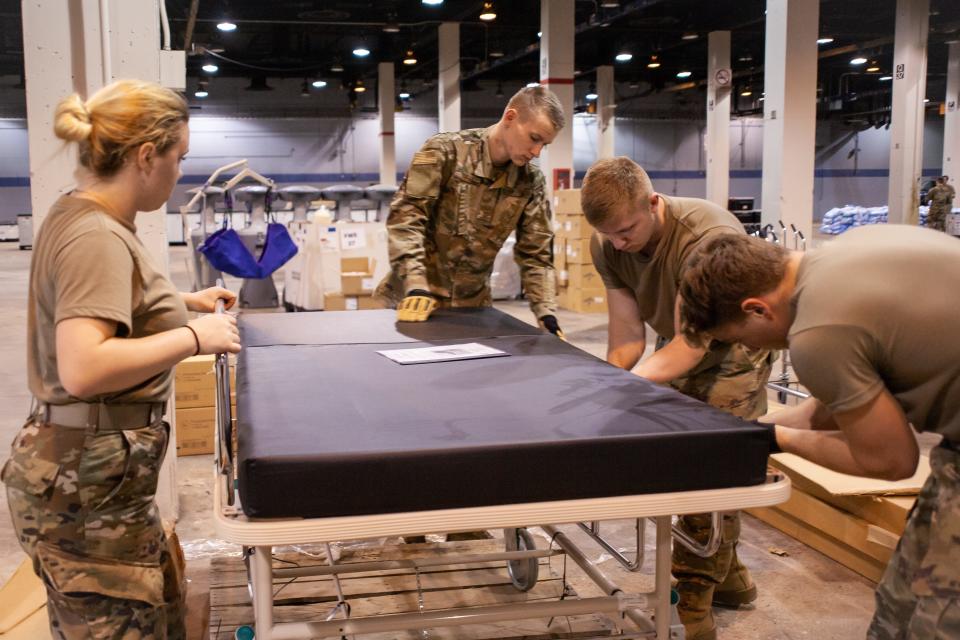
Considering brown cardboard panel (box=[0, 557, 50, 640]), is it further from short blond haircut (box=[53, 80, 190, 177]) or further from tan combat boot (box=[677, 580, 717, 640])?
tan combat boot (box=[677, 580, 717, 640])

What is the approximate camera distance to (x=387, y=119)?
2245 centimetres

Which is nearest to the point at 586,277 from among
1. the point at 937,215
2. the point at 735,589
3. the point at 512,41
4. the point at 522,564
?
the point at 735,589

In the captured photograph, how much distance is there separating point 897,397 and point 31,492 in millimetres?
1521

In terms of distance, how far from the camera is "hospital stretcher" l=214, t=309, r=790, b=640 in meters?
1.47

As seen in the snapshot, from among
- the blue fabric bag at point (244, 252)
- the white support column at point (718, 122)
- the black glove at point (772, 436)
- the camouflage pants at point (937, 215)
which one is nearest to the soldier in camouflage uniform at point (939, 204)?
the camouflage pants at point (937, 215)

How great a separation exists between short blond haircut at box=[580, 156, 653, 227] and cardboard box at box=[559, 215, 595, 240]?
297 inches

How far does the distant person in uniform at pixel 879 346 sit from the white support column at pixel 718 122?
14312mm

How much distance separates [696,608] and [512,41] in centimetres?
1842

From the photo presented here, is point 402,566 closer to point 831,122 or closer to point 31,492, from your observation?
point 31,492

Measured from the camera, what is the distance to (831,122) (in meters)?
30.6

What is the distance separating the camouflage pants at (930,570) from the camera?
147 centimetres

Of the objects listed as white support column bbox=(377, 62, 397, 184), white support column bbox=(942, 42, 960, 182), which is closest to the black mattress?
white support column bbox=(942, 42, 960, 182)

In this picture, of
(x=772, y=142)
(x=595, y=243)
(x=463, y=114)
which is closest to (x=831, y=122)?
(x=463, y=114)

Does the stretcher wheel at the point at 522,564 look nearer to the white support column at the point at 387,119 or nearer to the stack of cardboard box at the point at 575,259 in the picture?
the stack of cardboard box at the point at 575,259
